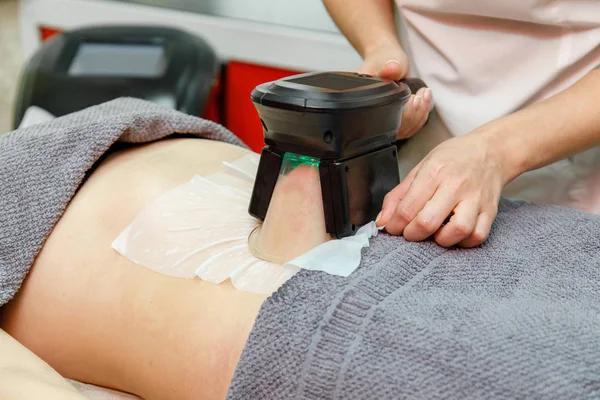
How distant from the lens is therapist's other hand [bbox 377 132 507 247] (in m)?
0.78

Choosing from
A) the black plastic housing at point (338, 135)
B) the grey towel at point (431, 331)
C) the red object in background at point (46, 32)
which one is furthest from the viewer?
the red object in background at point (46, 32)

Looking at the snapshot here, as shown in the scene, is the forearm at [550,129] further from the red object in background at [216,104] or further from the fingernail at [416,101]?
the red object in background at [216,104]

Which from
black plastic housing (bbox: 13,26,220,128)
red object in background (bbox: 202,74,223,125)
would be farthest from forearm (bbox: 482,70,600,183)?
red object in background (bbox: 202,74,223,125)

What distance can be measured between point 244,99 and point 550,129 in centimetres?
129

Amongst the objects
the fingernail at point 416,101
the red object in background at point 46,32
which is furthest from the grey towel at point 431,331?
the red object in background at point 46,32

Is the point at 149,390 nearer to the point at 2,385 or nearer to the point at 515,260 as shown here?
the point at 2,385

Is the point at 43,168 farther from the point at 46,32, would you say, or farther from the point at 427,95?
the point at 46,32

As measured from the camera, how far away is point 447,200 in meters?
0.78

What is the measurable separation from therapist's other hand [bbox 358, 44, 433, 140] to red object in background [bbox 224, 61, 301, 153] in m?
0.96

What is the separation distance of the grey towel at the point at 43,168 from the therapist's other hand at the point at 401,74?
314 mm

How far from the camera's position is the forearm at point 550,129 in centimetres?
88

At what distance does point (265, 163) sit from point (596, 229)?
Result: 40 cm

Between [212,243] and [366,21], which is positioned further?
[366,21]

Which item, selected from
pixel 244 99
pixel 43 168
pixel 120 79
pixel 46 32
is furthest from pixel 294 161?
pixel 46 32
